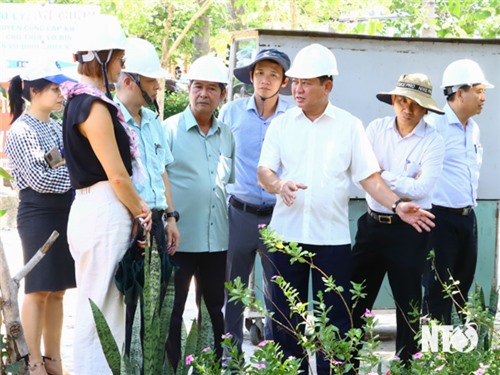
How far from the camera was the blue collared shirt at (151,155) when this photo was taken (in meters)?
4.95

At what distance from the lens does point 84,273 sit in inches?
180

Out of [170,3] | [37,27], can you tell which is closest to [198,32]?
[170,3]

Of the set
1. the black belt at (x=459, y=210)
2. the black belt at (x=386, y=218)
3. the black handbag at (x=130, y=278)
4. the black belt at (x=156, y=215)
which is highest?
the black belt at (x=156, y=215)

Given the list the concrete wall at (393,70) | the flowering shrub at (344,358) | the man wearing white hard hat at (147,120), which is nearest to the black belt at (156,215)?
the man wearing white hard hat at (147,120)

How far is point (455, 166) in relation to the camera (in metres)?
6.28

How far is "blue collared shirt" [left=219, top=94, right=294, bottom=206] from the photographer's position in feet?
20.3

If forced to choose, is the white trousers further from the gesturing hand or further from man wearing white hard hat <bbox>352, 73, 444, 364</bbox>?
man wearing white hard hat <bbox>352, 73, 444, 364</bbox>

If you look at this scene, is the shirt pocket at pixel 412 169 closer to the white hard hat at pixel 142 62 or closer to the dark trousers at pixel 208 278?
the dark trousers at pixel 208 278

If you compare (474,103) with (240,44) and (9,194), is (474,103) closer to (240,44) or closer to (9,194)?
(240,44)

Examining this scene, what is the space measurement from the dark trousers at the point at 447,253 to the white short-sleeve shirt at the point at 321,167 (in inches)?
42.4

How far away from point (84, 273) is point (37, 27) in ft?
39.6

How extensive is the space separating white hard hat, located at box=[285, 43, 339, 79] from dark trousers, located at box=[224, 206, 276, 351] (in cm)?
120

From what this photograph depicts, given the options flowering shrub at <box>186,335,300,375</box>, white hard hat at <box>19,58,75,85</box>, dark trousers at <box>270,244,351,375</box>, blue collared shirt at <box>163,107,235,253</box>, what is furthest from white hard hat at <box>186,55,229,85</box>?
flowering shrub at <box>186,335,300,375</box>

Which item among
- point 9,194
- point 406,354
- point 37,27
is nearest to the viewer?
point 406,354
